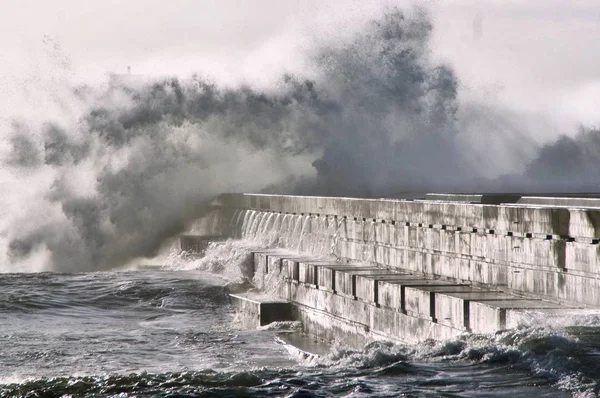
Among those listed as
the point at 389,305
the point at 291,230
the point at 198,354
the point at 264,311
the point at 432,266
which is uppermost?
the point at 291,230

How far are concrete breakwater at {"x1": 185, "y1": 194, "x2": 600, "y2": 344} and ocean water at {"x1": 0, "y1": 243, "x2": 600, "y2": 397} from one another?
78 cm

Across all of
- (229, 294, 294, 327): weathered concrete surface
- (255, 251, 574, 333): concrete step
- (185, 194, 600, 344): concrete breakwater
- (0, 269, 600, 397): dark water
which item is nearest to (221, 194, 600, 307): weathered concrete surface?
(185, 194, 600, 344): concrete breakwater

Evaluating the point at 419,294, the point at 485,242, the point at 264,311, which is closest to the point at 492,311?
the point at 419,294

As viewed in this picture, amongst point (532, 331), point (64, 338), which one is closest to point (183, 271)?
point (64, 338)

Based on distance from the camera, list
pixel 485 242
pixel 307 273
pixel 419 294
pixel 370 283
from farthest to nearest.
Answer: pixel 307 273, pixel 370 283, pixel 485 242, pixel 419 294

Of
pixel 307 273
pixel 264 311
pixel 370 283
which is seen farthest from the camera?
pixel 264 311

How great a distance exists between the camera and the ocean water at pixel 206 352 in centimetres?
924

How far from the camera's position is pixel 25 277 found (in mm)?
25781

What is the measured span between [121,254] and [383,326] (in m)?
19.6

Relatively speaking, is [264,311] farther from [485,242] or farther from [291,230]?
[291,230]

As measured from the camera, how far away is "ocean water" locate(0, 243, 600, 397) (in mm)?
9242

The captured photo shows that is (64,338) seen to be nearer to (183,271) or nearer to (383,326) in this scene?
(383,326)

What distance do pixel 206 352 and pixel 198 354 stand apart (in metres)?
0.22

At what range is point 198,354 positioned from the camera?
16219 mm
